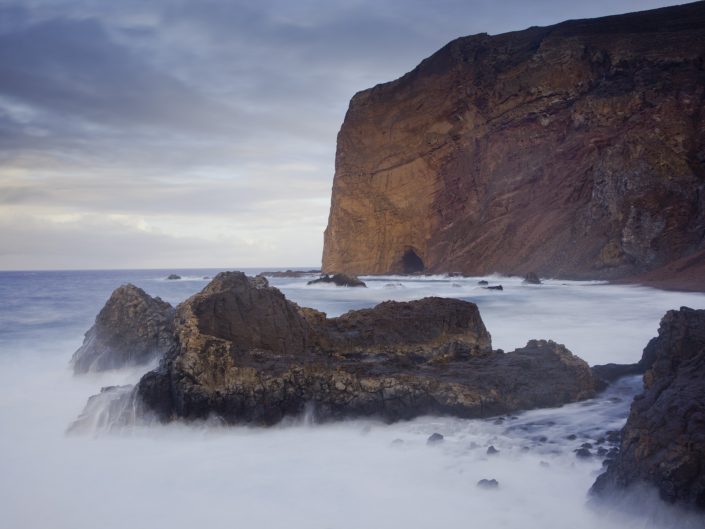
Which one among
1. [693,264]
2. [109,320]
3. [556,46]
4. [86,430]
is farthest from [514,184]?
[86,430]

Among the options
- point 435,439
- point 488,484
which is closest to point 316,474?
point 435,439

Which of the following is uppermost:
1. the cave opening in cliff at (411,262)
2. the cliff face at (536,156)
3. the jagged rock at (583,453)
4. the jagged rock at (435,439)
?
the cliff face at (536,156)

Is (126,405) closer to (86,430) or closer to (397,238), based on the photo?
(86,430)

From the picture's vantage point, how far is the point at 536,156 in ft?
127

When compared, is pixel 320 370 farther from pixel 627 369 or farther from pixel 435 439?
pixel 627 369

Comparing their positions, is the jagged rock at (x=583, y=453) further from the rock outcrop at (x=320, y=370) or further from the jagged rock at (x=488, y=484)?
the rock outcrop at (x=320, y=370)

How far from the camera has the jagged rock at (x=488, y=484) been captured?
4.05 metres

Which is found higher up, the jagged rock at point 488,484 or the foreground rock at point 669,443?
the foreground rock at point 669,443

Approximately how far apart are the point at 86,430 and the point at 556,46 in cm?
3904

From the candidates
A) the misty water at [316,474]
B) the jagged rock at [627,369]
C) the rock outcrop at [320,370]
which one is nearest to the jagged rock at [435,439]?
the misty water at [316,474]

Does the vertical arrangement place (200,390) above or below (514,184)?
below

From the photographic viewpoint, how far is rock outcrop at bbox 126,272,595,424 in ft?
18.5

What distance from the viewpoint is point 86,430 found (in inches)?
221

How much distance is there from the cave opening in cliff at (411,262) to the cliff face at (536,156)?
152mm
